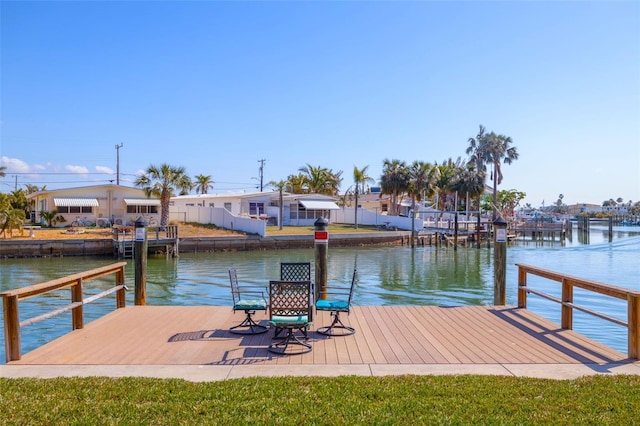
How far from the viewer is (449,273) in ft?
81.8

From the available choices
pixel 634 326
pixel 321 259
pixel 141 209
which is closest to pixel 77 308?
pixel 321 259

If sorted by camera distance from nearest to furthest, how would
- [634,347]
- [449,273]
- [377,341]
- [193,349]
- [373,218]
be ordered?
[634,347] → [193,349] → [377,341] → [449,273] → [373,218]

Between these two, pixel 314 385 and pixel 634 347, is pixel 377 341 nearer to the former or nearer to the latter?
pixel 314 385

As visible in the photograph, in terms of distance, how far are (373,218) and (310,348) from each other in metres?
45.1

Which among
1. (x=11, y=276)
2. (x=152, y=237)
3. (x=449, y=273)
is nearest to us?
(x=11, y=276)

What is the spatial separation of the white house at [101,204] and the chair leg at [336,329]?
3336 centimetres

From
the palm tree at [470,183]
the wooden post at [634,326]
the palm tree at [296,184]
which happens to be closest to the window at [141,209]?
the palm tree at [296,184]

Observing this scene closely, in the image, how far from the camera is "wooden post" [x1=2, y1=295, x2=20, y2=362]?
5.72 metres

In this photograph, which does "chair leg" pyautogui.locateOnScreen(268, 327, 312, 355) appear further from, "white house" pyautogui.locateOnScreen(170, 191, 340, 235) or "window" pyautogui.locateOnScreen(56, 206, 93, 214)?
"white house" pyautogui.locateOnScreen(170, 191, 340, 235)

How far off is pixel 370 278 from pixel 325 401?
18.2 metres

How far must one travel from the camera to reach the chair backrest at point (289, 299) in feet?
20.6

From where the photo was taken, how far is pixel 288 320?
6.20m

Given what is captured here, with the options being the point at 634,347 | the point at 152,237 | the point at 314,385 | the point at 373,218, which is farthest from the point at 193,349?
the point at 373,218

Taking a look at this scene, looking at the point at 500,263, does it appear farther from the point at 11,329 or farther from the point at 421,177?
the point at 421,177
